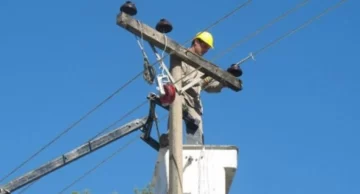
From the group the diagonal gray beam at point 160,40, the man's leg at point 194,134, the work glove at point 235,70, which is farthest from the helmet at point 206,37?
the man's leg at point 194,134

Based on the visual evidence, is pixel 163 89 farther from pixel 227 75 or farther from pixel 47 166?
pixel 47 166

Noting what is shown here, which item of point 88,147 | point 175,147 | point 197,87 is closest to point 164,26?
point 197,87

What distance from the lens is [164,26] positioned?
10141 mm

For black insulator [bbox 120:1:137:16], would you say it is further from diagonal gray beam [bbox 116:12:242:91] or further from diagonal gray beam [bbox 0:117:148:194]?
diagonal gray beam [bbox 0:117:148:194]

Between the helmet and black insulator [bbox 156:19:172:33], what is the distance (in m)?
0.99

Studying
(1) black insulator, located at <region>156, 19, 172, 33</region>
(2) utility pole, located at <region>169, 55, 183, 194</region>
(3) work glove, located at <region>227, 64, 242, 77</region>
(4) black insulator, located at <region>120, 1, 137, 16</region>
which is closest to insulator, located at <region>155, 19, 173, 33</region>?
(1) black insulator, located at <region>156, 19, 172, 33</region>

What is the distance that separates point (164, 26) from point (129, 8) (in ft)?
1.50

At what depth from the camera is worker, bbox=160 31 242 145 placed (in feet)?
33.6

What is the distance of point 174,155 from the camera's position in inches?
358

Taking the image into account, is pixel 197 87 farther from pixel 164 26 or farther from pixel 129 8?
pixel 129 8

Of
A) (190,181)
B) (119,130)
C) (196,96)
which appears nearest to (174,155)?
(190,181)

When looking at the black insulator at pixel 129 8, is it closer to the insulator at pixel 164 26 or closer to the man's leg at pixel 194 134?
the insulator at pixel 164 26

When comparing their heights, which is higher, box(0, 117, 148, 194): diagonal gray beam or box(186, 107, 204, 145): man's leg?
box(0, 117, 148, 194): diagonal gray beam

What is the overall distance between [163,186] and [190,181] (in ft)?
1.02
